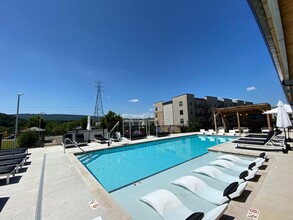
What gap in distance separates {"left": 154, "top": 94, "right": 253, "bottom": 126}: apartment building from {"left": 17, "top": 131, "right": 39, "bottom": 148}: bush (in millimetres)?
24232

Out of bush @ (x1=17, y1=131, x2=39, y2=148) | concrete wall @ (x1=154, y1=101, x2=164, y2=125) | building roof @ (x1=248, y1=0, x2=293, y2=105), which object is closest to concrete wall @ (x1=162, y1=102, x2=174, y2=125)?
concrete wall @ (x1=154, y1=101, x2=164, y2=125)

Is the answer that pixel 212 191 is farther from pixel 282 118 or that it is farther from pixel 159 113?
pixel 159 113

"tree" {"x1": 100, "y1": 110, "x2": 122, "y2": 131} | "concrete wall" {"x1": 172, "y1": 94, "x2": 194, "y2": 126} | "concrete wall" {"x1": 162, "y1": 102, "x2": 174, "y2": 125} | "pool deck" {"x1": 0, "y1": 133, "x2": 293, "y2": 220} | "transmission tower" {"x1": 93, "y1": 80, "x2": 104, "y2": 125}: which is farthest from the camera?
"transmission tower" {"x1": 93, "y1": 80, "x2": 104, "y2": 125}

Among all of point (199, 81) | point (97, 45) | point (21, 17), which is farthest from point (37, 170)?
point (199, 81)

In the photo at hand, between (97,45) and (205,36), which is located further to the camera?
(205,36)

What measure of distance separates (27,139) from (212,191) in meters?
13.2

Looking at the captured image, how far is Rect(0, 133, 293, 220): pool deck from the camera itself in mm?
2600

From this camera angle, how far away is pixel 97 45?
12.0 meters

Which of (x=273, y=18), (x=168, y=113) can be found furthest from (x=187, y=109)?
(x=273, y=18)

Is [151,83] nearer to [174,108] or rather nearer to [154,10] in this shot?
[174,108]

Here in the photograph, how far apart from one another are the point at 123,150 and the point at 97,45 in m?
9.36

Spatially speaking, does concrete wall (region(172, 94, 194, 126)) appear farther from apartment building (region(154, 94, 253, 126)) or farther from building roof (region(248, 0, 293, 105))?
building roof (region(248, 0, 293, 105))

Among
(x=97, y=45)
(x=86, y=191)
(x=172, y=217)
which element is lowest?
(x=172, y=217)

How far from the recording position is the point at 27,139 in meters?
10.7
